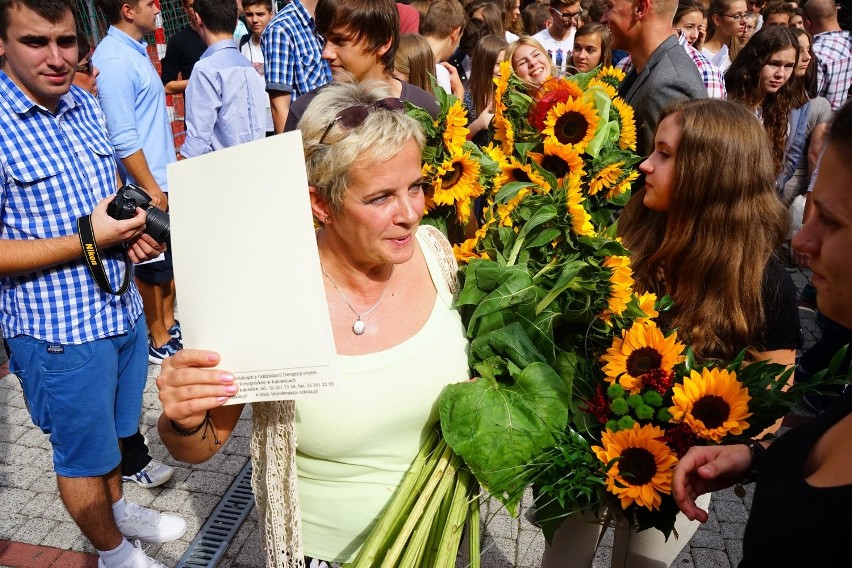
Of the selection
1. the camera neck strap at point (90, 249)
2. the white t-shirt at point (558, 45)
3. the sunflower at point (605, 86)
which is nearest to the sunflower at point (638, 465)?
the sunflower at point (605, 86)

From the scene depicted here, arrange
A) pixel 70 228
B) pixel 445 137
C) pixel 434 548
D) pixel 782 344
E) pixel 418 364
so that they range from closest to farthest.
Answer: pixel 434 548, pixel 418 364, pixel 782 344, pixel 445 137, pixel 70 228

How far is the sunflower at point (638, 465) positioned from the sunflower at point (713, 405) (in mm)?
89

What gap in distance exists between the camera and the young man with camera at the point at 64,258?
2430 mm

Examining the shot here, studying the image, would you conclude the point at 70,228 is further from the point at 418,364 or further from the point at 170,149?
the point at 170,149

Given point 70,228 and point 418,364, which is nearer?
point 418,364

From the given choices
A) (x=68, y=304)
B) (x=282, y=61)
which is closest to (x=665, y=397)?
(x=68, y=304)

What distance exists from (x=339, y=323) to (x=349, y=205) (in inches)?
13.1

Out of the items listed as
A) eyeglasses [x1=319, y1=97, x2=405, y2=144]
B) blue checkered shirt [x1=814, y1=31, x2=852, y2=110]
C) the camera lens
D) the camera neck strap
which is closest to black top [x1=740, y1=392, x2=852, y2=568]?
eyeglasses [x1=319, y1=97, x2=405, y2=144]

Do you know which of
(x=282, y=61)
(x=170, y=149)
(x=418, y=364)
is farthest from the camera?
(x=170, y=149)

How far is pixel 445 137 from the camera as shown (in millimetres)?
2361

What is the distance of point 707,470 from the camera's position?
1542 mm

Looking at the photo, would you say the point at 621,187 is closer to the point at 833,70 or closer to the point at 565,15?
the point at 833,70

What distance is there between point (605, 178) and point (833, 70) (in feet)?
16.1

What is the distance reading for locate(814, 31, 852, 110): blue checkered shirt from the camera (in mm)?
5867
